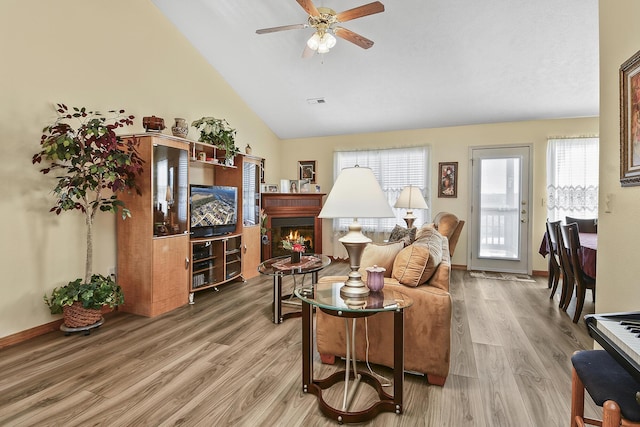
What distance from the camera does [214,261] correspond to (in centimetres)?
421

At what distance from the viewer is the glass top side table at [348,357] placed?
1.70 m

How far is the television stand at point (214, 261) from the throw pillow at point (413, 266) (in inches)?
100

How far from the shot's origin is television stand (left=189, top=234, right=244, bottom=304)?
3.86 metres

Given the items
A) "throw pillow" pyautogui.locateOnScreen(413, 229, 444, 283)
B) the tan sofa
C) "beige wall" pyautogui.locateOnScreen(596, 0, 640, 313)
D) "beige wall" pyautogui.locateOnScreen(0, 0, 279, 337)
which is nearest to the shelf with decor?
"beige wall" pyautogui.locateOnScreen(0, 0, 279, 337)

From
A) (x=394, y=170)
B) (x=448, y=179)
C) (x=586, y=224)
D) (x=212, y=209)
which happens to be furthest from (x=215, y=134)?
(x=586, y=224)

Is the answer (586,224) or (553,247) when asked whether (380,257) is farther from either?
(586,224)

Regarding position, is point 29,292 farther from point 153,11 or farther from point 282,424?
point 153,11

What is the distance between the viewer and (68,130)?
2697 millimetres

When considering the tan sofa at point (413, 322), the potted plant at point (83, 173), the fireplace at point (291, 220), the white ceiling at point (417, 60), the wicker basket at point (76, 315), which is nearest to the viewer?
the tan sofa at point (413, 322)

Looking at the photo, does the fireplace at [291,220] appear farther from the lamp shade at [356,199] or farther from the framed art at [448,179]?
the lamp shade at [356,199]

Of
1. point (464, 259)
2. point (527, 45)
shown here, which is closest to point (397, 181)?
point (464, 259)

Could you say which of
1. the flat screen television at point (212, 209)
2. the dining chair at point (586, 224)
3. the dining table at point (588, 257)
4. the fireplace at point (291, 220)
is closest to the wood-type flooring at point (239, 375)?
the dining table at point (588, 257)

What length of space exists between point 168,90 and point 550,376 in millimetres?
4683

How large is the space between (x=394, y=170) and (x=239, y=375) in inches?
176
